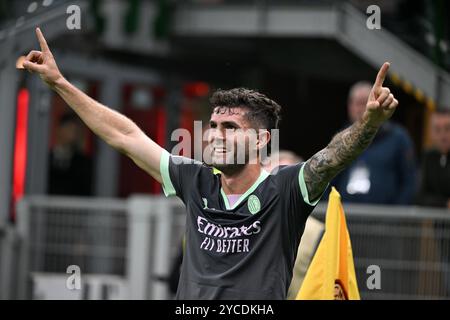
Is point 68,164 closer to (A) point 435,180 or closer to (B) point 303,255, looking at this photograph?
(A) point 435,180

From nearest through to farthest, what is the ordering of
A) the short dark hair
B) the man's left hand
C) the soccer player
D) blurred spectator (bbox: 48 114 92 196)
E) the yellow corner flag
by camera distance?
the man's left hand < the soccer player < the short dark hair < the yellow corner flag < blurred spectator (bbox: 48 114 92 196)

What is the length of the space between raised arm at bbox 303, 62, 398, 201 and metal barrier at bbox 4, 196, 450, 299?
4.24 metres

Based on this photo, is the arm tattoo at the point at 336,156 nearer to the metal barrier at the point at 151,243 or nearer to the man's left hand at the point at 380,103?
the man's left hand at the point at 380,103

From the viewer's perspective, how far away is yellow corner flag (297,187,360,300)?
6641 millimetres

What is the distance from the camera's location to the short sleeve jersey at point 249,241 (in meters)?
5.66

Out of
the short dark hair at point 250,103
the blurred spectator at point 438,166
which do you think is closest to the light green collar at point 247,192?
the short dark hair at point 250,103

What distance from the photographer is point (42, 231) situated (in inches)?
429

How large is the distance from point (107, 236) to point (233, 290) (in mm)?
5251

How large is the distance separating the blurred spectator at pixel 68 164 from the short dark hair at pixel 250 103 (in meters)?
6.23

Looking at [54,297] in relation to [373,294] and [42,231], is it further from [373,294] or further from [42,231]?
[373,294]

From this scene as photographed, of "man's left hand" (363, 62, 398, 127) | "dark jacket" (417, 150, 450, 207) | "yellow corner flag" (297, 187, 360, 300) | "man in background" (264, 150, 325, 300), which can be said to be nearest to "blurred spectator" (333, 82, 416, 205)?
"dark jacket" (417, 150, 450, 207)

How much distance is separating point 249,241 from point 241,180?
354 mm

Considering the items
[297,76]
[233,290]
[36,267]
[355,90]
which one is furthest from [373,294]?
[297,76]

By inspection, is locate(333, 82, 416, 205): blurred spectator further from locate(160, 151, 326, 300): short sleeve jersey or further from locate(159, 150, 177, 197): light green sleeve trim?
locate(160, 151, 326, 300): short sleeve jersey
